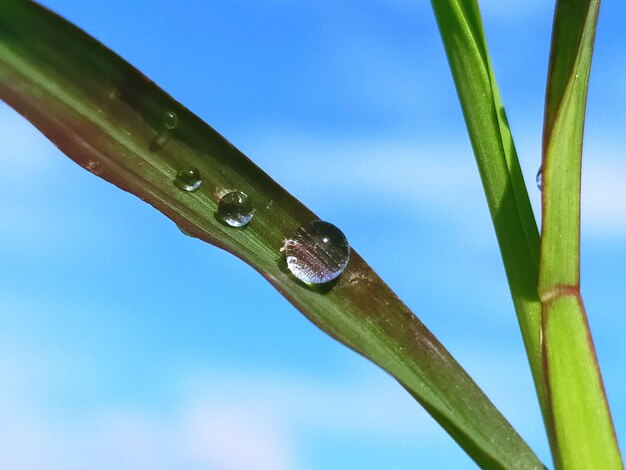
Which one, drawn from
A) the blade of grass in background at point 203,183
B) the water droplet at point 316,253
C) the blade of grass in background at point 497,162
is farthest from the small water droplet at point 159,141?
the blade of grass in background at point 497,162

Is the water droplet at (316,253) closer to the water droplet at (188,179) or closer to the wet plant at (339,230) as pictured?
the wet plant at (339,230)

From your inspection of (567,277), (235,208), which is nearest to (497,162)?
(567,277)

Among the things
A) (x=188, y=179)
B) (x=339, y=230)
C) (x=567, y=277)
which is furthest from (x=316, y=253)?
(x=567, y=277)

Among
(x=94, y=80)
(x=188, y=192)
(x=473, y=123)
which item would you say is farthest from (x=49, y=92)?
(x=473, y=123)

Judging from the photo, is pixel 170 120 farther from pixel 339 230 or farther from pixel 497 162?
pixel 497 162

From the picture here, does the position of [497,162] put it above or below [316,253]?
above

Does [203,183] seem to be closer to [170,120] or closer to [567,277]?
[170,120]
